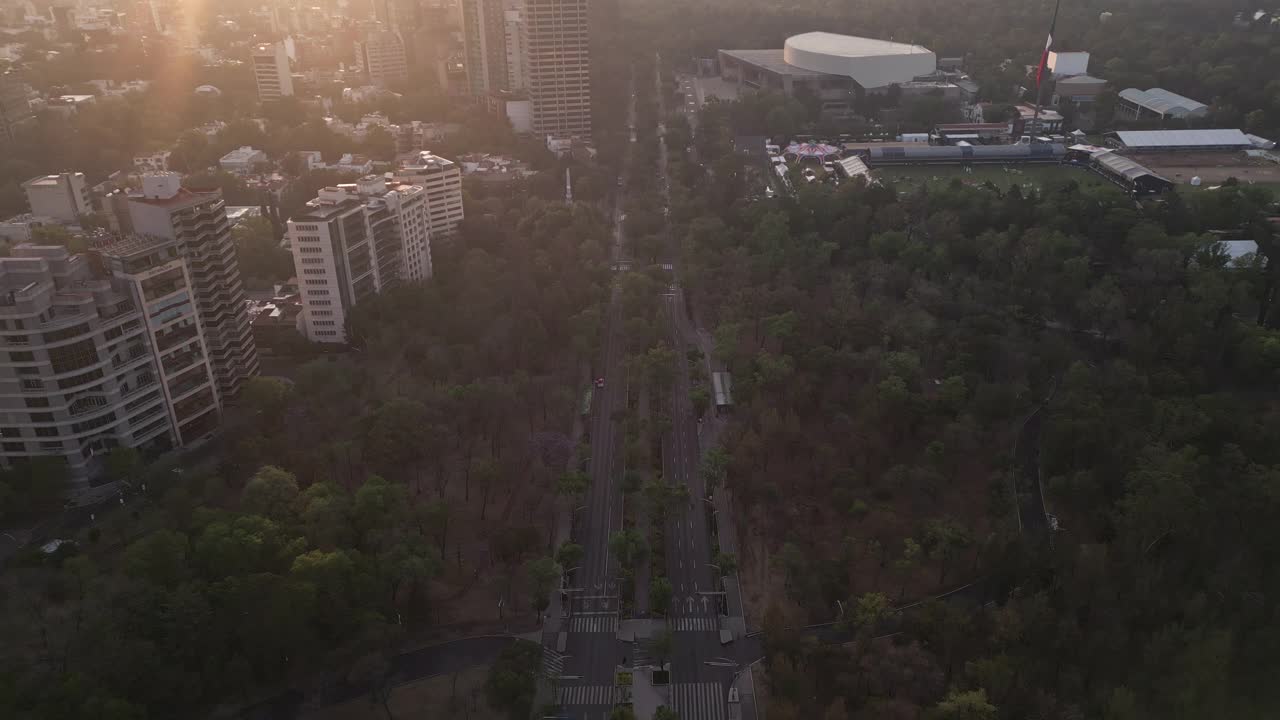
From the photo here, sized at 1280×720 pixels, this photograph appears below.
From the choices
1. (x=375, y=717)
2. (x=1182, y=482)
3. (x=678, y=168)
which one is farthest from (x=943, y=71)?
(x=375, y=717)

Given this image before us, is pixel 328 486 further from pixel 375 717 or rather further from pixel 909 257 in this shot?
pixel 909 257

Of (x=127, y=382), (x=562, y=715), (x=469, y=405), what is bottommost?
(x=562, y=715)

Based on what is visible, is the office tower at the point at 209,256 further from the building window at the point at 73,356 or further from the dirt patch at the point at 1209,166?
the dirt patch at the point at 1209,166

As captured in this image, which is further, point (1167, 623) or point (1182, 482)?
point (1182, 482)

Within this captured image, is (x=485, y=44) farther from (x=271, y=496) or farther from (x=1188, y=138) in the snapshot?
(x=271, y=496)

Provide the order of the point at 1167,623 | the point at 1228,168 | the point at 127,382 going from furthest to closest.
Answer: the point at 1228,168 → the point at 127,382 → the point at 1167,623

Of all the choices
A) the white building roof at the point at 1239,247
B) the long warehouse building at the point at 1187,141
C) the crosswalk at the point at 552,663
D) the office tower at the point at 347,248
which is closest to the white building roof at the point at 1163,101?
the long warehouse building at the point at 1187,141
